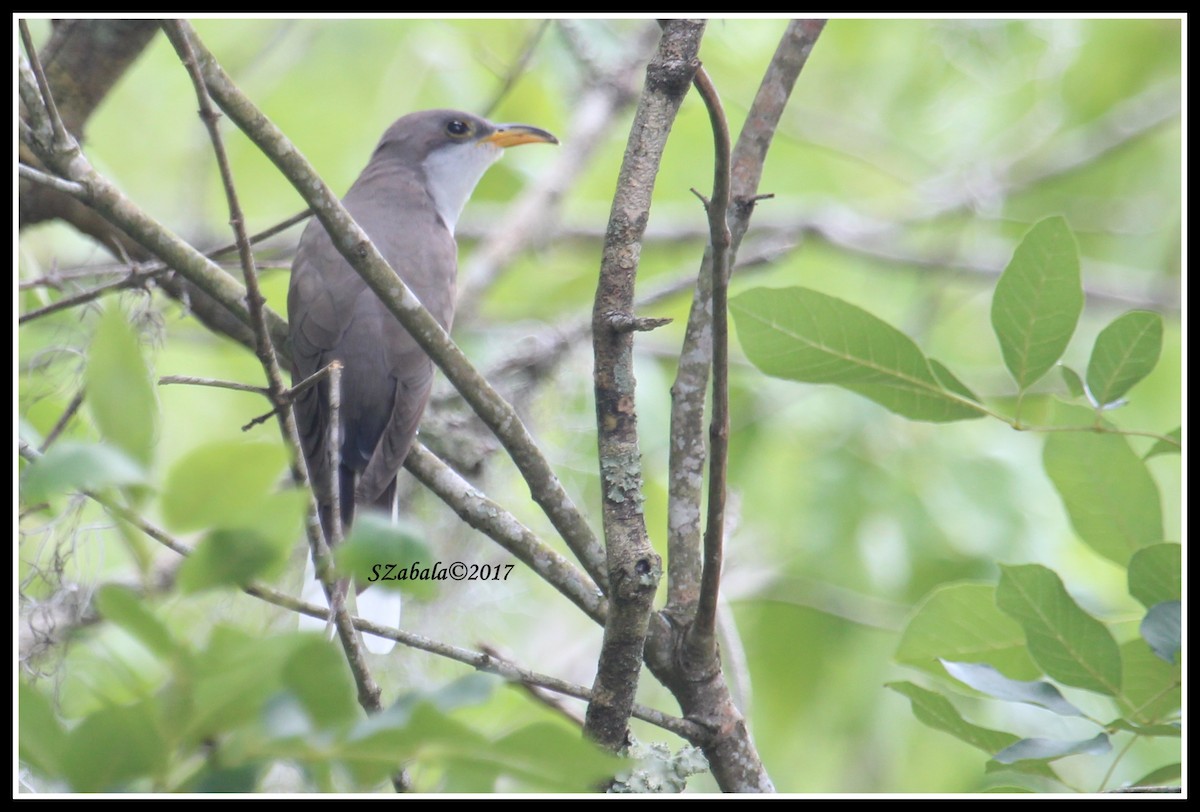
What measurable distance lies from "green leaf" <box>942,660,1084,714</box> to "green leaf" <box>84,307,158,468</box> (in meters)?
1.45

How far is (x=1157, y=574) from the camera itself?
81.8 inches

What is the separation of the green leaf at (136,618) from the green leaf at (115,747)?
0.25 ft

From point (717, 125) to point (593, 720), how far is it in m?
1.05

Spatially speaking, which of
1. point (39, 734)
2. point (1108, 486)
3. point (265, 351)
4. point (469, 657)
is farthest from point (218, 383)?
point (1108, 486)

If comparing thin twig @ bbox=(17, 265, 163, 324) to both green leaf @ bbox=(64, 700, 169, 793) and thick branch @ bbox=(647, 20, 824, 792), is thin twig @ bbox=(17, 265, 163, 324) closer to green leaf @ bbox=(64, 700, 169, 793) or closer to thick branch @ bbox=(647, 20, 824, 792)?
thick branch @ bbox=(647, 20, 824, 792)

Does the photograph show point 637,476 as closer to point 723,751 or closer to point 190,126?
point 723,751

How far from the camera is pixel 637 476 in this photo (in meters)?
1.91

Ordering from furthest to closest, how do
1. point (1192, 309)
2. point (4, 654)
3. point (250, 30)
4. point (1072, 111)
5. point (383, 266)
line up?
point (1072, 111), point (250, 30), point (1192, 309), point (383, 266), point (4, 654)

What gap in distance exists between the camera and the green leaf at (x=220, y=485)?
96 centimetres

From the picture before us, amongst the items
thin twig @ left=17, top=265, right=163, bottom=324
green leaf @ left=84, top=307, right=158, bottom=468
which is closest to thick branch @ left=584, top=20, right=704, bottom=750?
green leaf @ left=84, top=307, right=158, bottom=468

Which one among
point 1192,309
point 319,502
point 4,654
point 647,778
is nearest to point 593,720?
point 647,778

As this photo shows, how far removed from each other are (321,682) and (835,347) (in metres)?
1.44

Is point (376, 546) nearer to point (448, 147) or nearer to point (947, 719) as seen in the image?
point (947, 719)

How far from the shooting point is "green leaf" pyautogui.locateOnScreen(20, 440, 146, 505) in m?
0.85
